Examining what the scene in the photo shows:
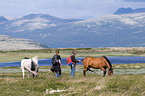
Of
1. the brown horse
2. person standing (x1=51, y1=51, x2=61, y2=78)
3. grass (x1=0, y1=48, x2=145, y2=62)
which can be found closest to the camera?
person standing (x1=51, y1=51, x2=61, y2=78)

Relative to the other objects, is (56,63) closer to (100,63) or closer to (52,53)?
(100,63)

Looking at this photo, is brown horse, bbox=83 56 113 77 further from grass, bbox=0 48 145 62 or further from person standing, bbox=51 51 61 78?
grass, bbox=0 48 145 62

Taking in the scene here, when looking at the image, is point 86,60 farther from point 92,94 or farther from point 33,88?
point 92,94

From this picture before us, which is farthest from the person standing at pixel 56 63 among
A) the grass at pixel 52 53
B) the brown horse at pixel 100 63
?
the grass at pixel 52 53

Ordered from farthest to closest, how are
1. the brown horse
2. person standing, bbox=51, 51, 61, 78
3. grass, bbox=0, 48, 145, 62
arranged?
grass, bbox=0, 48, 145, 62 < the brown horse < person standing, bbox=51, 51, 61, 78

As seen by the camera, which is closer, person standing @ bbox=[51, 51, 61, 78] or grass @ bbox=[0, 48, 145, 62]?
person standing @ bbox=[51, 51, 61, 78]

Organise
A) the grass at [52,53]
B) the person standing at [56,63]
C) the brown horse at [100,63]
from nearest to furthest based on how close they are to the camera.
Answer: the person standing at [56,63] < the brown horse at [100,63] < the grass at [52,53]

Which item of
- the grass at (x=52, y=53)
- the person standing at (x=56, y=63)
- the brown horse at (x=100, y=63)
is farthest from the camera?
the grass at (x=52, y=53)

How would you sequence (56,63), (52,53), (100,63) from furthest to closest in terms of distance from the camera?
(52,53), (100,63), (56,63)

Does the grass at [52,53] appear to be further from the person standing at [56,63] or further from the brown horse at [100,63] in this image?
the brown horse at [100,63]

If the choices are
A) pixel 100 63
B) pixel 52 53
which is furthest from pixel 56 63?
pixel 52 53

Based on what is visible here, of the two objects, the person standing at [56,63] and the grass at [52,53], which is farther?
the grass at [52,53]

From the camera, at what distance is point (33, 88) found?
15523 mm

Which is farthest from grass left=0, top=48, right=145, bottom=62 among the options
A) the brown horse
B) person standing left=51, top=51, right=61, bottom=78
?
the brown horse
